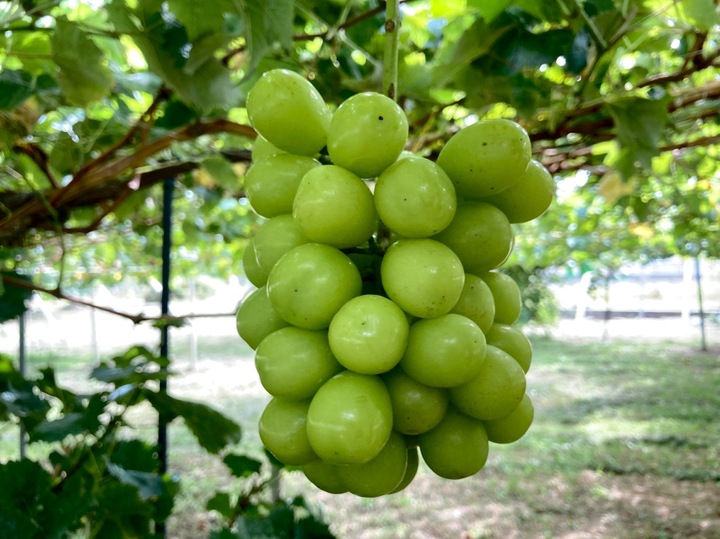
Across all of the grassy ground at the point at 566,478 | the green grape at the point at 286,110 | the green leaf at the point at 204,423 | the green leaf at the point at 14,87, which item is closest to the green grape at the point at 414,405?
the green grape at the point at 286,110

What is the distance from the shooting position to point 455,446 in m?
0.46

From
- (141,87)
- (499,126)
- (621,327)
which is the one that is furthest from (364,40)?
(621,327)

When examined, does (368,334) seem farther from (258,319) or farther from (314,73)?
(314,73)

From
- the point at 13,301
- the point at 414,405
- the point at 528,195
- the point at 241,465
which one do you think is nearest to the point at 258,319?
the point at 414,405

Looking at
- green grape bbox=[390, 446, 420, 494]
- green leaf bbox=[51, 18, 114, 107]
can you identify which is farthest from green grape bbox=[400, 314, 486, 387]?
green leaf bbox=[51, 18, 114, 107]

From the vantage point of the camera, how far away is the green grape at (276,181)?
1.60 feet

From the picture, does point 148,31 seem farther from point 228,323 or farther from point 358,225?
point 228,323

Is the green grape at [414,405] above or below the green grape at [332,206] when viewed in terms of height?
below

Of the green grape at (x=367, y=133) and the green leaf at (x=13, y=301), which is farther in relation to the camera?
the green leaf at (x=13, y=301)

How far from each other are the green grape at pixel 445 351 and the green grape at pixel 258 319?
12cm

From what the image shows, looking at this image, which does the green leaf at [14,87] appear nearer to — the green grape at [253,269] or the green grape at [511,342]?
the green grape at [253,269]

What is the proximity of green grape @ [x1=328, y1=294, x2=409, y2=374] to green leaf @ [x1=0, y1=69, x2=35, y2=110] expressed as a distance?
0.67 metres

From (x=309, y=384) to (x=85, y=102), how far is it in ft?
2.07

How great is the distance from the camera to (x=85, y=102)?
0.84m
